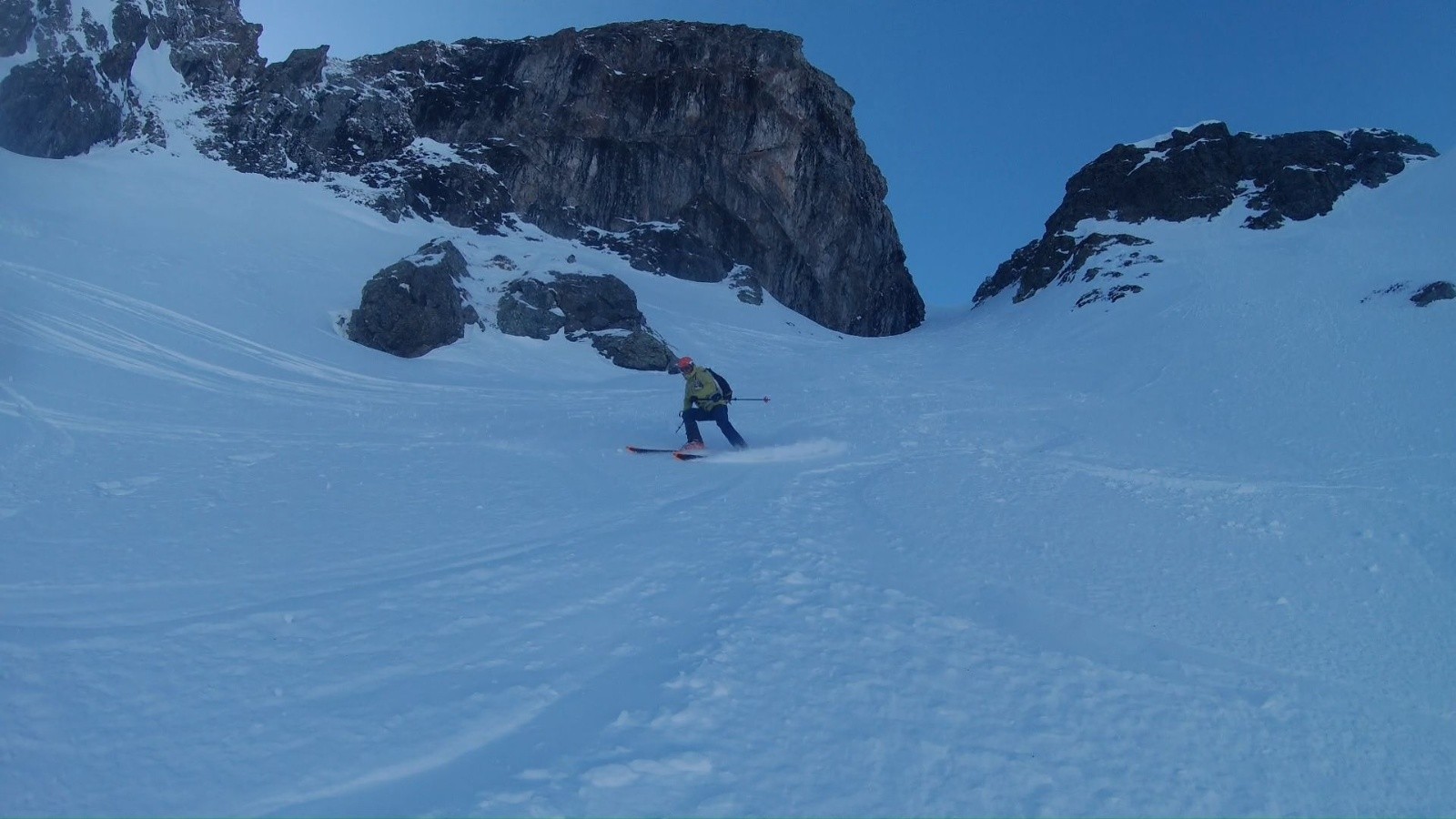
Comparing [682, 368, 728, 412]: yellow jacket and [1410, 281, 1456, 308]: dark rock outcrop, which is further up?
[1410, 281, 1456, 308]: dark rock outcrop

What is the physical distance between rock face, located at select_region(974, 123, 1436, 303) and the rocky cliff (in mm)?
10878

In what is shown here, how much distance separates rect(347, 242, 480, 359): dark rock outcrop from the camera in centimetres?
1814

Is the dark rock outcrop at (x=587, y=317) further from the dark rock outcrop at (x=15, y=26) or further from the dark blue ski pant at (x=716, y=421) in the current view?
the dark rock outcrop at (x=15, y=26)

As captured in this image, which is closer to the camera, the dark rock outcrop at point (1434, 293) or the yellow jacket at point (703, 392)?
the yellow jacket at point (703, 392)

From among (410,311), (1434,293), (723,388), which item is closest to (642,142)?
(410,311)

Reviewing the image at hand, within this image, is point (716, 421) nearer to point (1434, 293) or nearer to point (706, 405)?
point (706, 405)

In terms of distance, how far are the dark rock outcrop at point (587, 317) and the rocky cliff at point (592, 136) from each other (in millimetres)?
11950

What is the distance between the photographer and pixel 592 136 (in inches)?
1497

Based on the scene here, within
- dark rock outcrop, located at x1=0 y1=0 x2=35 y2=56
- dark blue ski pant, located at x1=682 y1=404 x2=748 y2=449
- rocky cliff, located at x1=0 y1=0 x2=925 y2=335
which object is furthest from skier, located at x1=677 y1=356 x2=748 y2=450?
dark rock outcrop, located at x1=0 y1=0 x2=35 y2=56

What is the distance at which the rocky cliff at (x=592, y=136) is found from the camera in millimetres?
30562

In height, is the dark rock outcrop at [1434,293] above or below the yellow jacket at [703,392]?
above

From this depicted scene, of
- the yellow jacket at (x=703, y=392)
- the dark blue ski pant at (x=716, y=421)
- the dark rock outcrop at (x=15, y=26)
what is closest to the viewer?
the dark blue ski pant at (x=716, y=421)

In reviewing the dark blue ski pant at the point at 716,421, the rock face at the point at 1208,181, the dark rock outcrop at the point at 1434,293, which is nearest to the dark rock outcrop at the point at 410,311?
the dark blue ski pant at the point at 716,421

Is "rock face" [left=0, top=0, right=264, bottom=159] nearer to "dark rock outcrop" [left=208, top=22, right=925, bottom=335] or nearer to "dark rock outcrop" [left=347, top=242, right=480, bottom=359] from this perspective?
"dark rock outcrop" [left=208, top=22, right=925, bottom=335]
